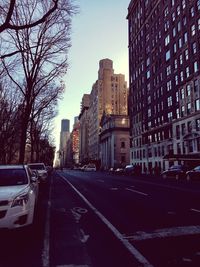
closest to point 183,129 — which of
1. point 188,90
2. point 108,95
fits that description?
point 188,90

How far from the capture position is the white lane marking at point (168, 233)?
624 cm

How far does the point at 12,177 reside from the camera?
7934 mm

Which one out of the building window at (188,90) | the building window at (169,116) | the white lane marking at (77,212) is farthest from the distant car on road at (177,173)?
the white lane marking at (77,212)

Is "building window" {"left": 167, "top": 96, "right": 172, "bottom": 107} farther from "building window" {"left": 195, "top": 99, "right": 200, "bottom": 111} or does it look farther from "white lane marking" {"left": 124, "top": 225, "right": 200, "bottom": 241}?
"white lane marking" {"left": 124, "top": 225, "right": 200, "bottom": 241}

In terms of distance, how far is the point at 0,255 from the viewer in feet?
17.3

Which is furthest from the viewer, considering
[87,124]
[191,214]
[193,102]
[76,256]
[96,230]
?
[87,124]

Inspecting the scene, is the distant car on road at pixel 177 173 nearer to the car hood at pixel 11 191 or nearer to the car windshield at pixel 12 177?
the car windshield at pixel 12 177

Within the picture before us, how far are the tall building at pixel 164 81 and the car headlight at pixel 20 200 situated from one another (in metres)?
38.3

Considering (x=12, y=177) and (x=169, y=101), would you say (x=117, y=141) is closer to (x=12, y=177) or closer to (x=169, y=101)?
(x=169, y=101)

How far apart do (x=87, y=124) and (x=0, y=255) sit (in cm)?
18052

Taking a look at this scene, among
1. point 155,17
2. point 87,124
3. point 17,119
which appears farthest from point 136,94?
point 87,124

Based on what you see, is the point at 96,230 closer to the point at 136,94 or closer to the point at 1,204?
the point at 1,204

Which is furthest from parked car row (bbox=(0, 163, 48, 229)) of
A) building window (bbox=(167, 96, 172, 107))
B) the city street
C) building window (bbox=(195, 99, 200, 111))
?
building window (bbox=(167, 96, 172, 107))

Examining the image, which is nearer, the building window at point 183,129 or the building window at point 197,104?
the building window at point 197,104
